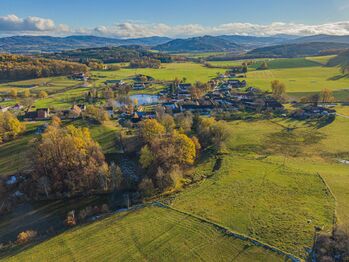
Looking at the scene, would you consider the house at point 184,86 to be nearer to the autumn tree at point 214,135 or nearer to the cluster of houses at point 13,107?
the autumn tree at point 214,135

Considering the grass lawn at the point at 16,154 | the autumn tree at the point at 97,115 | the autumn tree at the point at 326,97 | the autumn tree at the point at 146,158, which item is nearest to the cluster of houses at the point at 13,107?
the grass lawn at the point at 16,154

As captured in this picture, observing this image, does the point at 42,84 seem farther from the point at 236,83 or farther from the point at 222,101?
the point at 236,83

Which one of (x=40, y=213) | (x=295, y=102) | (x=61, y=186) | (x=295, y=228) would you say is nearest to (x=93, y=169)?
(x=61, y=186)

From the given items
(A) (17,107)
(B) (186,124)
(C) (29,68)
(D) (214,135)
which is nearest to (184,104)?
(B) (186,124)

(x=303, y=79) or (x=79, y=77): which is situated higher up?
(x=303, y=79)

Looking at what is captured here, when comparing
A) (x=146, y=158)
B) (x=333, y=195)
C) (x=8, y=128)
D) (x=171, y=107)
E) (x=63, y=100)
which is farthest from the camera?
(x=63, y=100)
